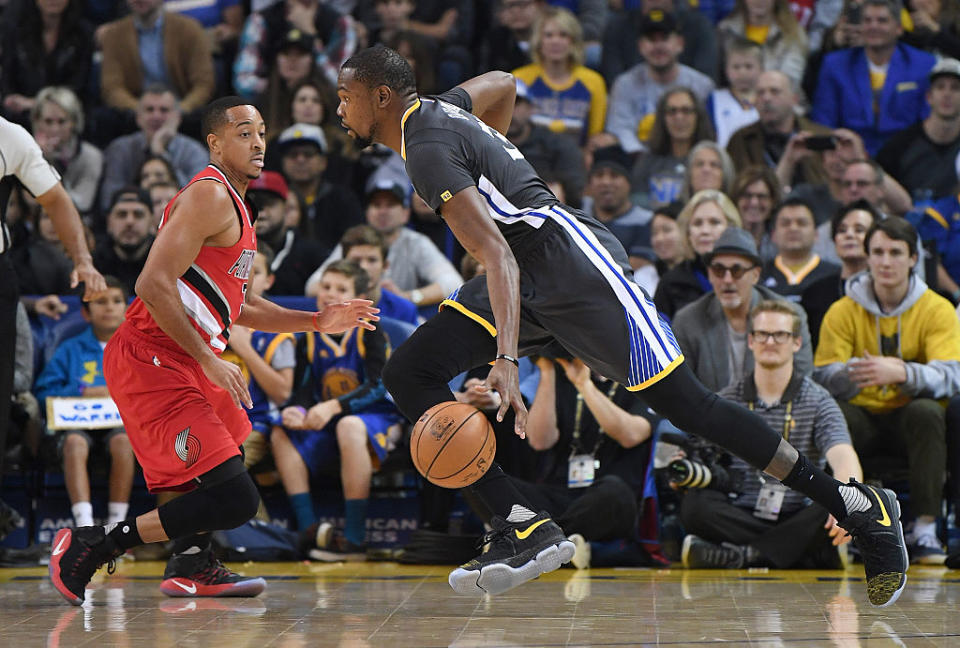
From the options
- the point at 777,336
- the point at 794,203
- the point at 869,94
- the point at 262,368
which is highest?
the point at 869,94

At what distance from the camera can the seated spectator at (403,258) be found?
8.66m

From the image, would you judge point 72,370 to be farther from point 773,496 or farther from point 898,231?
point 898,231

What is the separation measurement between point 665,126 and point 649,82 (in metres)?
0.97

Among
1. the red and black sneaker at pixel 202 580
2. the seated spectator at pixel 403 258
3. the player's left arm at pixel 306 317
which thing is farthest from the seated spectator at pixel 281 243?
the red and black sneaker at pixel 202 580

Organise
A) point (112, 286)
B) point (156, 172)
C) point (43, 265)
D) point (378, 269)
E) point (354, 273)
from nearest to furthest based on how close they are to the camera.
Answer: point (354, 273)
point (112, 286)
point (378, 269)
point (43, 265)
point (156, 172)

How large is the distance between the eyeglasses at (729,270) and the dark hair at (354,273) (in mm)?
2037

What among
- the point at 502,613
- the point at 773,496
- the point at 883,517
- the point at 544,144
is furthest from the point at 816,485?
the point at 544,144

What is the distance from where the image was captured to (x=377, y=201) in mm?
9375

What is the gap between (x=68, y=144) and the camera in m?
10.2

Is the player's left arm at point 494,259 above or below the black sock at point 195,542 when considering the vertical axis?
above

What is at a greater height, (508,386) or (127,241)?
(127,241)

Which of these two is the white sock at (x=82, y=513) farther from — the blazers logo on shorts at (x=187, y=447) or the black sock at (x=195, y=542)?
the blazers logo on shorts at (x=187, y=447)

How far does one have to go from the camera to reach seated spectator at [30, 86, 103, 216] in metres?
10.2

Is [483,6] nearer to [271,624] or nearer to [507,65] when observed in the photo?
[507,65]
